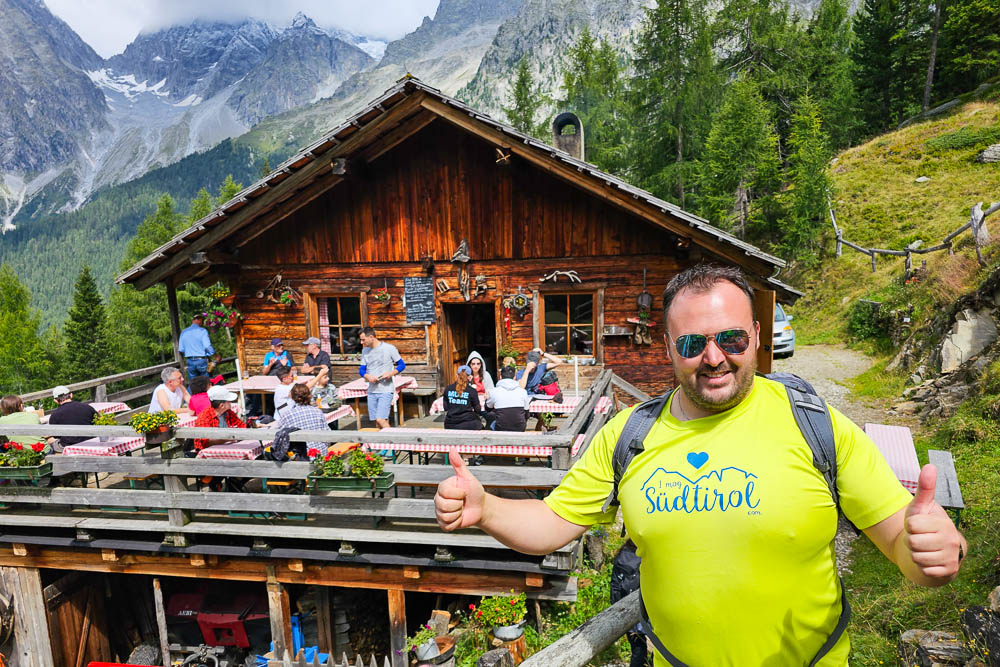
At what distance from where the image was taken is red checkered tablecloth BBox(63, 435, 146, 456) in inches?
310

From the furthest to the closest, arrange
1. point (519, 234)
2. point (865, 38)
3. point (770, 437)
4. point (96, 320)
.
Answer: point (96, 320) < point (865, 38) < point (519, 234) < point (770, 437)

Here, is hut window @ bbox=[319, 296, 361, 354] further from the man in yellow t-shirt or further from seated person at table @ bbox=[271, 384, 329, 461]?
the man in yellow t-shirt

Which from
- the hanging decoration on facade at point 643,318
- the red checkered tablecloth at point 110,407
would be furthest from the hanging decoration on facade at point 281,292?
the hanging decoration on facade at point 643,318

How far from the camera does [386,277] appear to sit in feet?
37.3

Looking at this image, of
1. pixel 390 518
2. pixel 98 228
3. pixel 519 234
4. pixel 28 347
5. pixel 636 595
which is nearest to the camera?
pixel 636 595

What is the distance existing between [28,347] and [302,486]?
169ft

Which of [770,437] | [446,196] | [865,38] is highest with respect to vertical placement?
[865,38]

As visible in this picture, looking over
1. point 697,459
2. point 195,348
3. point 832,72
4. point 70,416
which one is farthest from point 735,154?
point 697,459

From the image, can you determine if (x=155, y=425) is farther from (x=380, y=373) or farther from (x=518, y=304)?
(x=518, y=304)

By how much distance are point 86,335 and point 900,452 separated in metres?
50.9

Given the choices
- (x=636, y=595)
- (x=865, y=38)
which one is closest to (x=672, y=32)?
(x=865, y=38)

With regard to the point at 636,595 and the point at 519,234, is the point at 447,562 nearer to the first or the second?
the point at 636,595

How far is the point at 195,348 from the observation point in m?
11.1

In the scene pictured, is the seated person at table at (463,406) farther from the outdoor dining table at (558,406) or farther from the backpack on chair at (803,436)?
the backpack on chair at (803,436)
